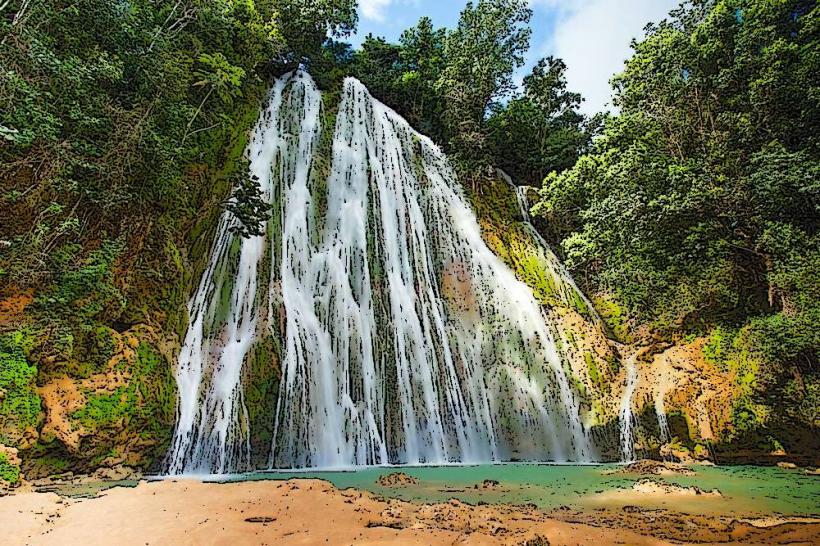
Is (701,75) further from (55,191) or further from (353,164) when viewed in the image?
(55,191)

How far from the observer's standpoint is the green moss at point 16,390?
19.8ft

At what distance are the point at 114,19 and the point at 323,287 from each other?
6.51m

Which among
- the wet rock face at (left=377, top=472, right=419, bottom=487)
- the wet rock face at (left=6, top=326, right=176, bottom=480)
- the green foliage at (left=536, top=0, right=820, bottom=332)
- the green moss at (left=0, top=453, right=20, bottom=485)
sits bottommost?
the wet rock face at (left=377, top=472, right=419, bottom=487)

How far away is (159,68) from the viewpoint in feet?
29.5

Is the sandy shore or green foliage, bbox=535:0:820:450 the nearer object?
the sandy shore

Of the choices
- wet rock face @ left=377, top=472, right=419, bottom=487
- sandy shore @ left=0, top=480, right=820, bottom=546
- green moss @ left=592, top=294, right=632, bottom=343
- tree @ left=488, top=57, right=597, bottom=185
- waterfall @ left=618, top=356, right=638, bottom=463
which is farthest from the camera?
tree @ left=488, top=57, right=597, bottom=185

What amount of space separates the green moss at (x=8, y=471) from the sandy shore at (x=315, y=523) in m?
1.16

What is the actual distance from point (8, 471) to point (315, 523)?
4.19 metres

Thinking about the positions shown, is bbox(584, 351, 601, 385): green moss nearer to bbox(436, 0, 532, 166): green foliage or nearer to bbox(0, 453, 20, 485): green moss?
bbox(436, 0, 532, 166): green foliage

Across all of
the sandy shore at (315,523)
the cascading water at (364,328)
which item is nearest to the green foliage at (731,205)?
the cascading water at (364,328)

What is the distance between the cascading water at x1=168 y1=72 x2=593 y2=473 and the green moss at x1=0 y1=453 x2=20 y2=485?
3018 millimetres

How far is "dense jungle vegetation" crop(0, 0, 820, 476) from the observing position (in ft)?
23.5

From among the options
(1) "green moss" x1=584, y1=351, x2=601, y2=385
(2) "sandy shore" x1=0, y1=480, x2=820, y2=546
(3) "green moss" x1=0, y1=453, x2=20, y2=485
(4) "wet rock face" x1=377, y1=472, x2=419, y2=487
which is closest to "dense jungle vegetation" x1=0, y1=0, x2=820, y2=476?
(3) "green moss" x1=0, y1=453, x2=20, y2=485

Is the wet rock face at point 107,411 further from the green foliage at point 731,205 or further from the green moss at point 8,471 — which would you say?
the green foliage at point 731,205
